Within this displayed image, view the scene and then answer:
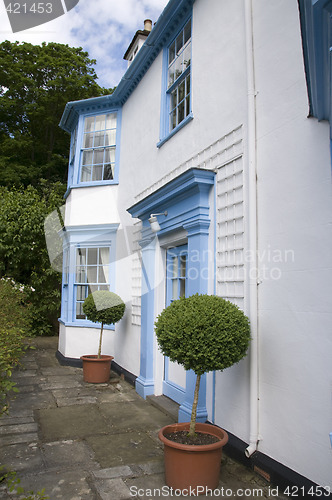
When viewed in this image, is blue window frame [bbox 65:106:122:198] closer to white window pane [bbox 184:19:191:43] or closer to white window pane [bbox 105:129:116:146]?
white window pane [bbox 105:129:116:146]

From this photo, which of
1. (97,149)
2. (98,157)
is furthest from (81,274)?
(97,149)

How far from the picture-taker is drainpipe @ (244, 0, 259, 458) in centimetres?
354

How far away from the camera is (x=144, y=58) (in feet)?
23.2

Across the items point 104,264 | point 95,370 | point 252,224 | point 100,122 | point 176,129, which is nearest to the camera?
point 252,224

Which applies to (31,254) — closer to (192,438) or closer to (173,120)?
(173,120)

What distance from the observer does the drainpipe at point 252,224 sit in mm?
3541

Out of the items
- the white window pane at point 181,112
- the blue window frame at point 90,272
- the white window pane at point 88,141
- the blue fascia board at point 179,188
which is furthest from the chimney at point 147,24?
the blue fascia board at point 179,188

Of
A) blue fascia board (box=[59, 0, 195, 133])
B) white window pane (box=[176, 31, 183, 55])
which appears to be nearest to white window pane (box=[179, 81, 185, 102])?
white window pane (box=[176, 31, 183, 55])

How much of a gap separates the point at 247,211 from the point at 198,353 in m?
1.53

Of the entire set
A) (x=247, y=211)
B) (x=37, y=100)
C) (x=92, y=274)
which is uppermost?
(x=37, y=100)

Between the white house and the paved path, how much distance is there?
42cm

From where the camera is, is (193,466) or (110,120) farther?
(110,120)

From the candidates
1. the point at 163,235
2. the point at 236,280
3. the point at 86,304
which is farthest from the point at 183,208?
the point at 86,304

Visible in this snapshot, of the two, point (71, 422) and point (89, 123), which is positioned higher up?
point (89, 123)
